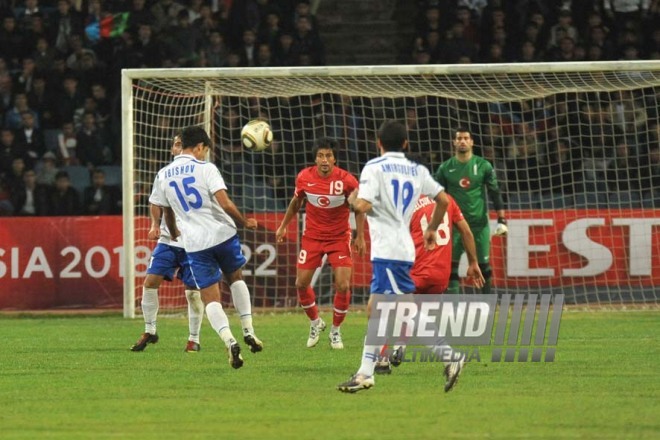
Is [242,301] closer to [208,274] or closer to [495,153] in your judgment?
[208,274]

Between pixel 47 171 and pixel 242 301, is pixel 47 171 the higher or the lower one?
the higher one

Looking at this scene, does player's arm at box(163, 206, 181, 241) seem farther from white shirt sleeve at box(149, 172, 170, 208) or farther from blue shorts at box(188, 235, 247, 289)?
blue shorts at box(188, 235, 247, 289)

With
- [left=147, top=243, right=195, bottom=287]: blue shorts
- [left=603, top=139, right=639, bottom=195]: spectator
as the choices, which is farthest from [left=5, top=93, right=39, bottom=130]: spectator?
[left=603, top=139, right=639, bottom=195]: spectator

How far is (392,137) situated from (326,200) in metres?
3.97

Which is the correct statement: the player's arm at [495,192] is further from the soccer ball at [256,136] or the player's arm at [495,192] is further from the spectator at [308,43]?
the spectator at [308,43]

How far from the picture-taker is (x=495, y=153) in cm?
1920

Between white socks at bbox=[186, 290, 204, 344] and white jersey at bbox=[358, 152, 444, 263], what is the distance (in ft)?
12.9

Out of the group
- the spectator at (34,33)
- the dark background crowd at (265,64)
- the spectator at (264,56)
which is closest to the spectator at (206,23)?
the dark background crowd at (265,64)

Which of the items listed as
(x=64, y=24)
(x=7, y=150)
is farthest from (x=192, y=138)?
(x=64, y=24)

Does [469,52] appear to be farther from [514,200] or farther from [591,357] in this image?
[591,357]

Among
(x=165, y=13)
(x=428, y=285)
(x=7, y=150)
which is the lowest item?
(x=428, y=285)

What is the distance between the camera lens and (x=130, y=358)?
11750 millimetres

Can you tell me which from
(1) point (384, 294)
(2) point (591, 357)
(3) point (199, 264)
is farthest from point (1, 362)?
(2) point (591, 357)

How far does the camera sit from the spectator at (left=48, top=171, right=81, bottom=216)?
756 inches
